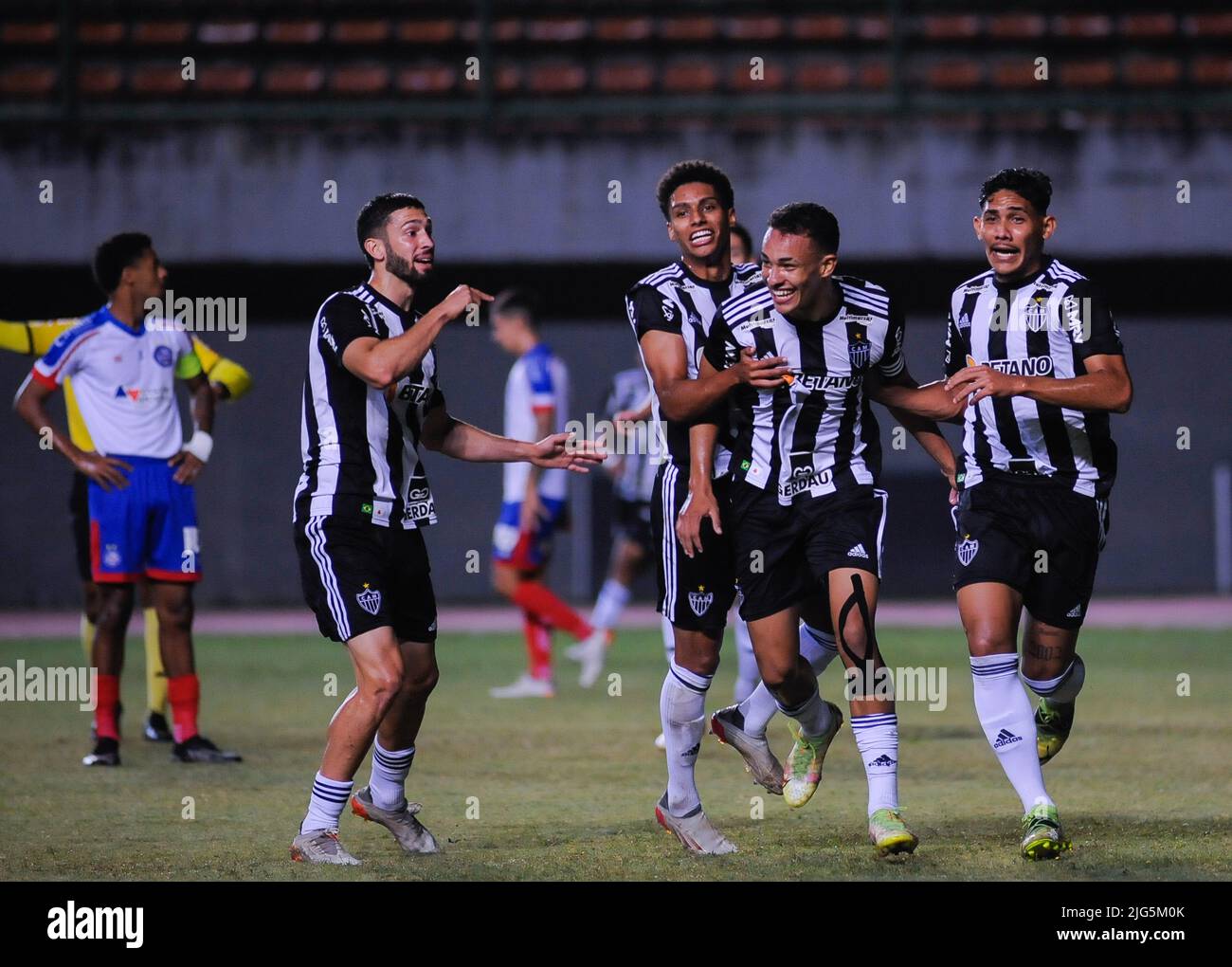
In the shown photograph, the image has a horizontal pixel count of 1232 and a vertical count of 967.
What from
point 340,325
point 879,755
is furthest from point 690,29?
point 879,755

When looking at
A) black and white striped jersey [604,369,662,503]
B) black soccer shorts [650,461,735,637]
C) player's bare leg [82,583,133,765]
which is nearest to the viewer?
black soccer shorts [650,461,735,637]

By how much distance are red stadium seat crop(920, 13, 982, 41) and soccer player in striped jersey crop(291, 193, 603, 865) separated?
13.2m

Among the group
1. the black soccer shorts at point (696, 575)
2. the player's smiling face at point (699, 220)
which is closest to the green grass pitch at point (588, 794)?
the black soccer shorts at point (696, 575)

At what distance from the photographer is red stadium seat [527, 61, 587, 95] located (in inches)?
721

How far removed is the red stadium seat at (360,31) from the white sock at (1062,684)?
44.0ft

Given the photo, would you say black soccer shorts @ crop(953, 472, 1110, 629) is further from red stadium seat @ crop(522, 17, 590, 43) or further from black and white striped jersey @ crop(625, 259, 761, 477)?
red stadium seat @ crop(522, 17, 590, 43)

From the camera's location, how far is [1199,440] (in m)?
19.2

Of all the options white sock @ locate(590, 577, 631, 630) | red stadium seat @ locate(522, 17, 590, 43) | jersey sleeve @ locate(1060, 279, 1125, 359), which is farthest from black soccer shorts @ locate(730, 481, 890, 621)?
red stadium seat @ locate(522, 17, 590, 43)

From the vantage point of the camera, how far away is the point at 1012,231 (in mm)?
6328

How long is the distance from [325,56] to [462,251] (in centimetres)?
309

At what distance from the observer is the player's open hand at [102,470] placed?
8875mm

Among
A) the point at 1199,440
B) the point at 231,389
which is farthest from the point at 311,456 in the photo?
the point at 1199,440

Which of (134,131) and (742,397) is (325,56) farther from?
(742,397)

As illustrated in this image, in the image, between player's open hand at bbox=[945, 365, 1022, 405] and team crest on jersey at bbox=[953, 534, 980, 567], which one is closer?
player's open hand at bbox=[945, 365, 1022, 405]
